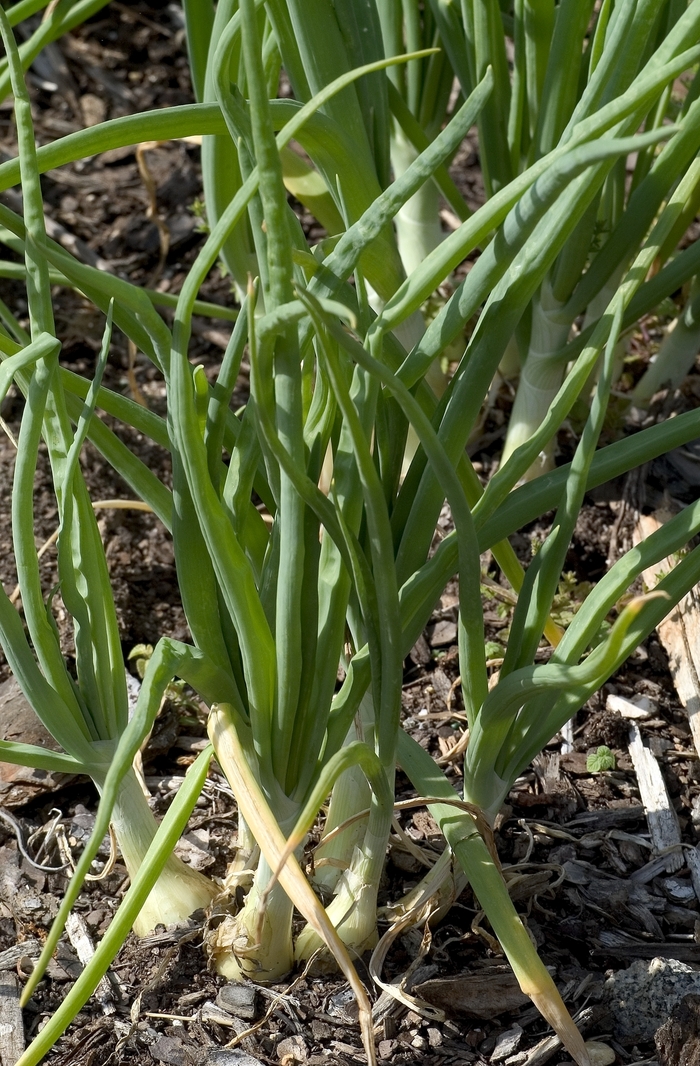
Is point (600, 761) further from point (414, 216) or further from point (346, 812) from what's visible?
point (414, 216)

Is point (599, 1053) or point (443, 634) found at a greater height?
point (443, 634)

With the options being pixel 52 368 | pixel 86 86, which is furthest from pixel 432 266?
pixel 86 86

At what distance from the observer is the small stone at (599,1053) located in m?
0.95

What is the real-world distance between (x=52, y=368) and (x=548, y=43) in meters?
0.85

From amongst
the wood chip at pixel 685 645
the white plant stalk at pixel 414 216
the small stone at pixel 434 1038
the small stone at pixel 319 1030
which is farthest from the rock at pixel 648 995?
the white plant stalk at pixel 414 216

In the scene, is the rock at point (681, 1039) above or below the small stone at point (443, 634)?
below

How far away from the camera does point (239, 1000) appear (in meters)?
0.98

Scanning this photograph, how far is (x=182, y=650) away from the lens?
0.79m

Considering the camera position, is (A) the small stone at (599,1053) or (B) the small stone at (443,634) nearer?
(A) the small stone at (599,1053)

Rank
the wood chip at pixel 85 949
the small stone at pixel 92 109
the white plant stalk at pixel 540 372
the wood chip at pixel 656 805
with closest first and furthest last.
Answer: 1. the wood chip at pixel 85 949
2. the wood chip at pixel 656 805
3. the white plant stalk at pixel 540 372
4. the small stone at pixel 92 109

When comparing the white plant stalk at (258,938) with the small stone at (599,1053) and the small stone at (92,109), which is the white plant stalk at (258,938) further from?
the small stone at (92,109)

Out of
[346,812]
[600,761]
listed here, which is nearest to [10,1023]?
[346,812]

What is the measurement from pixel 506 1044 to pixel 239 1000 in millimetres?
278

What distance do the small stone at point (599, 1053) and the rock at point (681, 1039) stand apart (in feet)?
0.18
